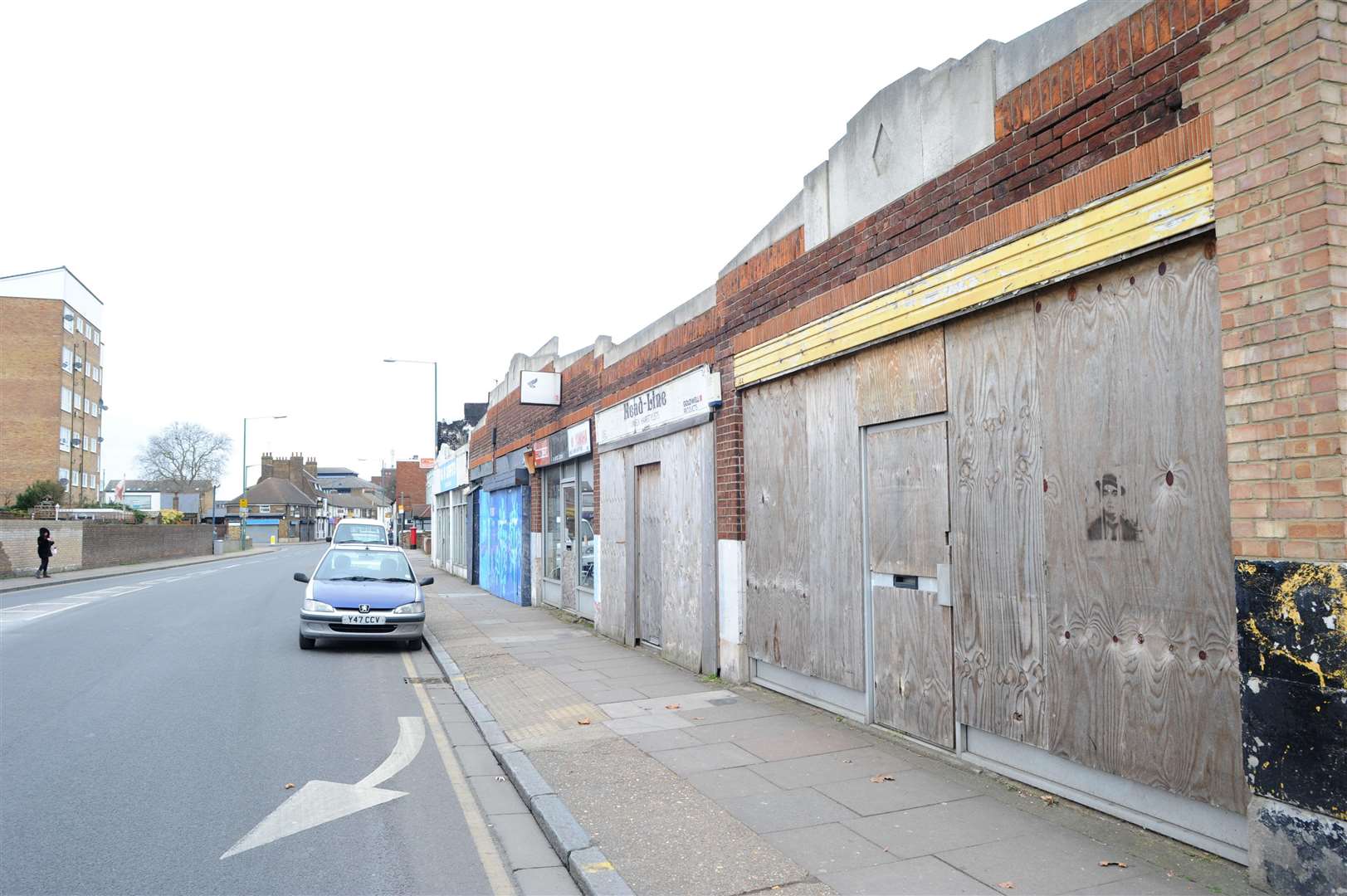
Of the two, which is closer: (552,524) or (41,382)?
(552,524)

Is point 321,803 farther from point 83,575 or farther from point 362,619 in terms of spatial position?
point 83,575

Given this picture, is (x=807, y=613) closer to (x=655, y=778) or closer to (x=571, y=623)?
(x=655, y=778)

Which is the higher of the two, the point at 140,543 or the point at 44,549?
the point at 44,549

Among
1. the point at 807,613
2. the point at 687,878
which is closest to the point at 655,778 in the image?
the point at 687,878

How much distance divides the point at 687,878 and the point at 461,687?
5.87 metres

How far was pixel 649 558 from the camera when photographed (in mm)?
11562

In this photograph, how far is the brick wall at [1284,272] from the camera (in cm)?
363

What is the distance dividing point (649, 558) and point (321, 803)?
250 inches

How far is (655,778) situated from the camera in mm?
A: 5793

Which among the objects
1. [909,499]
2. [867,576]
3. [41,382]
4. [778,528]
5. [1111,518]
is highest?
[41,382]

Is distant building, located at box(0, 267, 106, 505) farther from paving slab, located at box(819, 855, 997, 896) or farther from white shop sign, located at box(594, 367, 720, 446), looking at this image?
paving slab, located at box(819, 855, 997, 896)

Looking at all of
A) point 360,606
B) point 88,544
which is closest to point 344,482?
point 88,544

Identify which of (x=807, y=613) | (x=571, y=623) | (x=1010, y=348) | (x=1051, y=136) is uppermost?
(x=1051, y=136)

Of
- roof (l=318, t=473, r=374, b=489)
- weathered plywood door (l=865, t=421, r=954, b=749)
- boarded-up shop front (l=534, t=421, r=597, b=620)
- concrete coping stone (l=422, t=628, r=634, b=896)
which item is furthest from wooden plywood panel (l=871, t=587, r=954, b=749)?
roof (l=318, t=473, r=374, b=489)
